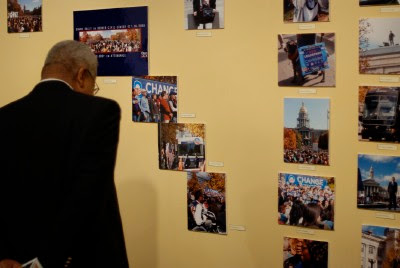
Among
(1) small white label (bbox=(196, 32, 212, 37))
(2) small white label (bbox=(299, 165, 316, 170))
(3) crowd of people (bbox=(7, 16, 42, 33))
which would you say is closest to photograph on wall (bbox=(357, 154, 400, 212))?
(2) small white label (bbox=(299, 165, 316, 170))

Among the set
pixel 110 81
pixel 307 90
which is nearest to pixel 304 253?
pixel 307 90

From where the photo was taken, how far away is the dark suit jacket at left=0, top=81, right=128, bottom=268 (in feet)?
4.59

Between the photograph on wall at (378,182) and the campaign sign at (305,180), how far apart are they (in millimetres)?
194

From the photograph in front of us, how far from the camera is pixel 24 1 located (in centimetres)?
297

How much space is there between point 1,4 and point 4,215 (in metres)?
2.12

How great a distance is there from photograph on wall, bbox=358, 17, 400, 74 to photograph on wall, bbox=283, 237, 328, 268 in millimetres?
1000

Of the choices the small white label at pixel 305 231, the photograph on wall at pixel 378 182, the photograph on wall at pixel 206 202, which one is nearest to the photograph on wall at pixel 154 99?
the photograph on wall at pixel 206 202

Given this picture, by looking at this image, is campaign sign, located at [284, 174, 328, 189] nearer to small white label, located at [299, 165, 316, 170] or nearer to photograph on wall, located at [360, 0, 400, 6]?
small white label, located at [299, 165, 316, 170]

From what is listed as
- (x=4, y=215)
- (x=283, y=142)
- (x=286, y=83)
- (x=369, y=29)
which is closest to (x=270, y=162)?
(x=283, y=142)

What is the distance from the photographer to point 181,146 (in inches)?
104

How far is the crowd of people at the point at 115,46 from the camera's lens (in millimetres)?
2709

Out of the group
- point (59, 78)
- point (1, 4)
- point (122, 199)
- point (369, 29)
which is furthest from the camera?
point (1, 4)

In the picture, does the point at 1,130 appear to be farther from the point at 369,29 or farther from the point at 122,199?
the point at 369,29

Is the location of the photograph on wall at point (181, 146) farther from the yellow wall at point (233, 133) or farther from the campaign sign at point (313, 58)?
the campaign sign at point (313, 58)
